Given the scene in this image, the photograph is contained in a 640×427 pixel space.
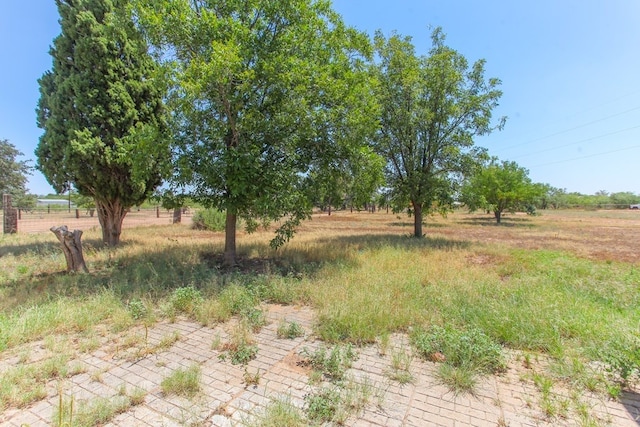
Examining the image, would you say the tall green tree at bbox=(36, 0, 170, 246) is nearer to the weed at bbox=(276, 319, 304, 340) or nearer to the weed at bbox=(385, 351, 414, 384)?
the weed at bbox=(276, 319, 304, 340)

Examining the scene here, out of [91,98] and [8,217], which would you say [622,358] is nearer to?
[91,98]

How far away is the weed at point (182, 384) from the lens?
2.59 m

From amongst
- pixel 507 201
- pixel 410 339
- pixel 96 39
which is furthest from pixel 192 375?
pixel 507 201

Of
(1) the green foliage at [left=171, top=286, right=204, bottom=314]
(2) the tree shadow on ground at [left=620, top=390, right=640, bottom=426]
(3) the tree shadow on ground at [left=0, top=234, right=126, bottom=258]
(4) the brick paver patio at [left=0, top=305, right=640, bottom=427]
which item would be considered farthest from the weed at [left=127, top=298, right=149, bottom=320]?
(3) the tree shadow on ground at [left=0, top=234, right=126, bottom=258]

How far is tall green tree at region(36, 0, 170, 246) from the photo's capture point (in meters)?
8.30

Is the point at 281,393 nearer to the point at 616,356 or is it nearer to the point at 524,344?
the point at 524,344

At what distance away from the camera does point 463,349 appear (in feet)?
10.2

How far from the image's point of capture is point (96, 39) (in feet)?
27.2

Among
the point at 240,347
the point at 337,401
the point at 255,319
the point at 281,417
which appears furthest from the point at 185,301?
the point at 337,401

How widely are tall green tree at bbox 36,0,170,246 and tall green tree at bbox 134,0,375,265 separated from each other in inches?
104

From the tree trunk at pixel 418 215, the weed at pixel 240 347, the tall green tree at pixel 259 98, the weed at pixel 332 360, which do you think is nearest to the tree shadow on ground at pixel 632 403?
the weed at pixel 332 360

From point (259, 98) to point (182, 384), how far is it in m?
5.60

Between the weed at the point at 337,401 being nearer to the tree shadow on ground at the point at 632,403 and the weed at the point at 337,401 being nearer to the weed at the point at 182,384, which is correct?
the weed at the point at 182,384

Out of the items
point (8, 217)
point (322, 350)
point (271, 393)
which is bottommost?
point (271, 393)
